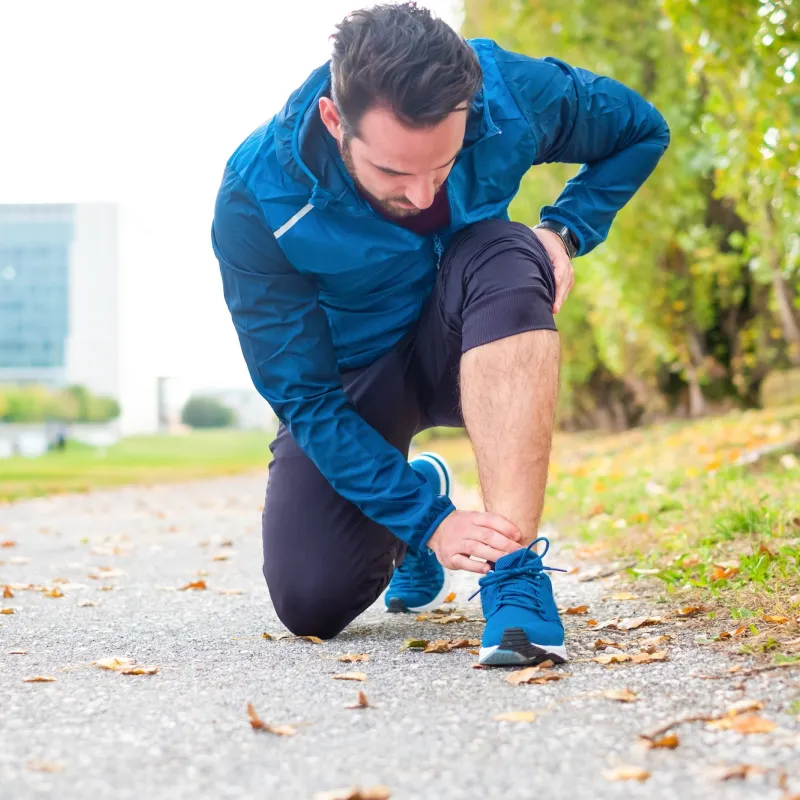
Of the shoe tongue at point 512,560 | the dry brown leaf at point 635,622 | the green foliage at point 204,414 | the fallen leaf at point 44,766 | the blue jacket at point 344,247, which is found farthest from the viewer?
the green foliage at point 204,414

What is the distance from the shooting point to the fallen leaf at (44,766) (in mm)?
1566

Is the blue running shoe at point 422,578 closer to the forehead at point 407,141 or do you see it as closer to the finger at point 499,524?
the finger at point 499,524

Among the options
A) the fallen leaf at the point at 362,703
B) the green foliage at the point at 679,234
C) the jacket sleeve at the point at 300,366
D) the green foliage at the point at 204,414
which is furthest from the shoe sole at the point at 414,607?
the green foliage at the point at 204,414

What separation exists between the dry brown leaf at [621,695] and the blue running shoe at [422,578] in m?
1.14

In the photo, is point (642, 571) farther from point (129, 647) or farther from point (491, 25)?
point (491, 25)

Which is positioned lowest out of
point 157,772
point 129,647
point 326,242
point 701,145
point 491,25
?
point 129,647

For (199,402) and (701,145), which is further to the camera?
(199,402)

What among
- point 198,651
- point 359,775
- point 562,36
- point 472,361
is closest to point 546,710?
point 359,775

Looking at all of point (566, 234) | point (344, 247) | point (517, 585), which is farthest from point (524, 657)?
point (566, 234)

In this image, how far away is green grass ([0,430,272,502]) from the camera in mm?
12142

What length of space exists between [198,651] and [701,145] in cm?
791

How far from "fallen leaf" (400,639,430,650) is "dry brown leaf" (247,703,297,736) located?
71 centimetres

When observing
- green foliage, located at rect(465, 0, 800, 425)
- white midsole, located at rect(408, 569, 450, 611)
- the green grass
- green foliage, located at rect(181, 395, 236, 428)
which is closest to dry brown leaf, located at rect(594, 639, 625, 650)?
white midsole, located at rect(408, 569, 450, 611)

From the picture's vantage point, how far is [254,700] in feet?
6.48
